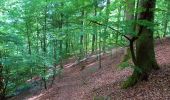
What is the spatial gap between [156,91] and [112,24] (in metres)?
3.03

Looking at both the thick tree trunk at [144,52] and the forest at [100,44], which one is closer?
the forest at [100,44]

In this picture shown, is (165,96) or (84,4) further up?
(84,4)

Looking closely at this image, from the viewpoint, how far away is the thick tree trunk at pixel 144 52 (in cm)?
1137

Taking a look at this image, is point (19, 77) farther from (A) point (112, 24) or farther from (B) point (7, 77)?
(A) point (112, 24)

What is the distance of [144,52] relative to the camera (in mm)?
12133

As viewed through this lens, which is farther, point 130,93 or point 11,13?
point 11,13

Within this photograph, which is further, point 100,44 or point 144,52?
point 100,44

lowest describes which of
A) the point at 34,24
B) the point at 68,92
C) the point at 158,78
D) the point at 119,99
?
the point at 68,92

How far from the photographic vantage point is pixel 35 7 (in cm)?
2236

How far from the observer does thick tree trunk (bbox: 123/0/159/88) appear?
37.3 ft

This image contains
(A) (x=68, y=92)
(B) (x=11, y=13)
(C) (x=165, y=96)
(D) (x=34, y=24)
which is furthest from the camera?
(D) (x=34, y=24)

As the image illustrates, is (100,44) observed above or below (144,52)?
below

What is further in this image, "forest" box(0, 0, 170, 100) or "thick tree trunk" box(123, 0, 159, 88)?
"thick tree trunk" box(123, 0, 159, 88)

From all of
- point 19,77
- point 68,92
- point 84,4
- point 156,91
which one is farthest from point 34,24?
point 156,91
